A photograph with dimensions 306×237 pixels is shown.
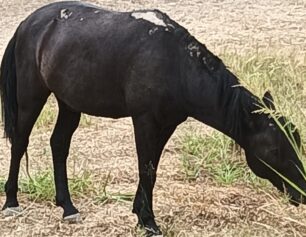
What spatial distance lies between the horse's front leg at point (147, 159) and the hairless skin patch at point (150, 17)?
1.80ft

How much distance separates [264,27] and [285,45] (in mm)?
1614

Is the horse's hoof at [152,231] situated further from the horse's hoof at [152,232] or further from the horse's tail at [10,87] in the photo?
the horse's tail at [10,87]

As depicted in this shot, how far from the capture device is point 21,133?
16.8ft

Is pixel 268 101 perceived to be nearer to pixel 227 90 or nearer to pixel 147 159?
pixel 227 90

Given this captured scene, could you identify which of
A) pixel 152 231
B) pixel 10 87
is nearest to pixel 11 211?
pixel 10 87

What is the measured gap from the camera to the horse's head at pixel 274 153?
4.35m

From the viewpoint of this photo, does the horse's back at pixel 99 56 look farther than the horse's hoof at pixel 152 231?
No

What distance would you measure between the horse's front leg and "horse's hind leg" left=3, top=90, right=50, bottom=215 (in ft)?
2.70

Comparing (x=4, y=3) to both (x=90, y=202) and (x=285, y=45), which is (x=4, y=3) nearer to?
(x=285, y=45)

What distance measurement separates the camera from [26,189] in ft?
17.8

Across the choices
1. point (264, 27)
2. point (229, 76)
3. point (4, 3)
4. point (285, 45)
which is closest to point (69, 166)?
point (229, 76)

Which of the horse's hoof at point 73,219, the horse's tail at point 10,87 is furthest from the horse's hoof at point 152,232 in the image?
the horse's tail at point 10,87

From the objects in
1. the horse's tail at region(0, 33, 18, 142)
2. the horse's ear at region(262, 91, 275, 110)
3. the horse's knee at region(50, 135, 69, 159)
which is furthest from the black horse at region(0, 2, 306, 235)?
the horse's knee at region(50, 135, 69, 159)

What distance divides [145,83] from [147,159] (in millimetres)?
451
